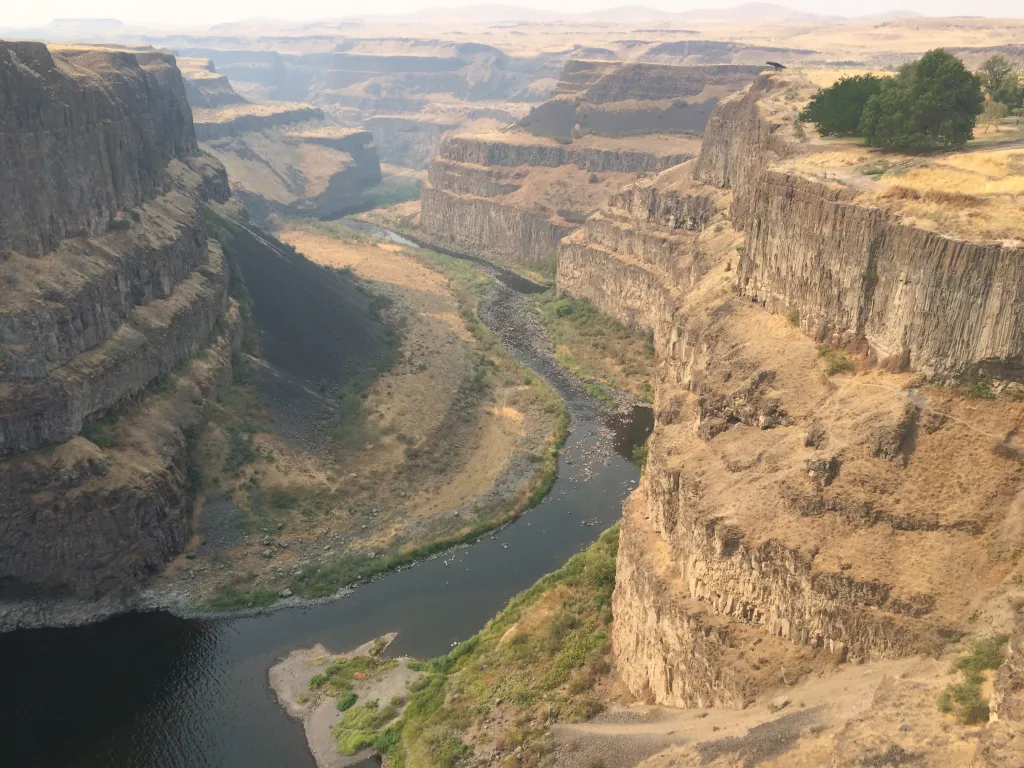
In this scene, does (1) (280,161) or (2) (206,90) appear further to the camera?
(2) (206,90)

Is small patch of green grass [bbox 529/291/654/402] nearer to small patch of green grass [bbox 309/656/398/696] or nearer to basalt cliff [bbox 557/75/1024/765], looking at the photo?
basalt cliff [bbox 557/75/1024/765]

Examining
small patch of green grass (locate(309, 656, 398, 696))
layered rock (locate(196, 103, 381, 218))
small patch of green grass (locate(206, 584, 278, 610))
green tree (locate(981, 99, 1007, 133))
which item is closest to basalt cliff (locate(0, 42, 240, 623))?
small patch of green grass (locate(206, 584, 278, 610))

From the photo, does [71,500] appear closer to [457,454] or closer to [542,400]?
[457,454]

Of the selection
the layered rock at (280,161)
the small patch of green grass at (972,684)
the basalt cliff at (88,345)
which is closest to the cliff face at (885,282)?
the small patch of green grass at (972,684)

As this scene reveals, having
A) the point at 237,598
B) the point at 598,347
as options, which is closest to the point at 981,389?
the point at 237,598

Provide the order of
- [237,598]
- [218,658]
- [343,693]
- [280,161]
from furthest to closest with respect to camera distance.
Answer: [280,161]
[237,598]
[218,658]
[343,693]

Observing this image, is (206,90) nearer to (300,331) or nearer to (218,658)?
(300,331)

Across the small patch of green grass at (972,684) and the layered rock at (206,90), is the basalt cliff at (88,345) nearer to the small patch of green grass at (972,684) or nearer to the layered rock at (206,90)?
the small patch of green grass at (972,684)
